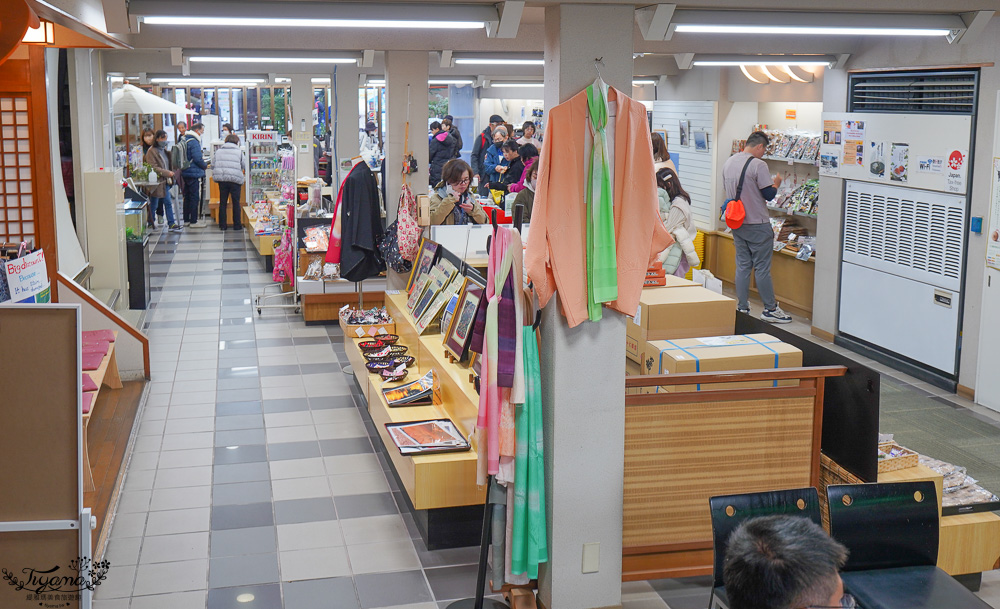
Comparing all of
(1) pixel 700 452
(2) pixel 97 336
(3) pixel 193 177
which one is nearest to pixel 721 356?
(1) pixel 700 452

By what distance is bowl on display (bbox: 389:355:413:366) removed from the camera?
688cm

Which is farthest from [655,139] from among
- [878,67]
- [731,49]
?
[878,67]

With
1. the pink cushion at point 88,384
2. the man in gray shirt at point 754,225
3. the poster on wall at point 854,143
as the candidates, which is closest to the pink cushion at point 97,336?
the pink cushion at point 88,384

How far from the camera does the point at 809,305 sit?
1023 cm

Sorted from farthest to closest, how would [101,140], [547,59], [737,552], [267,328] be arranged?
[101,140] → [267,328] → [547,59] → [737,552]

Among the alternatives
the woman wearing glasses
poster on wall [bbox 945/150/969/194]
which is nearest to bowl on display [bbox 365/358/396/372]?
the woman wearing glasses

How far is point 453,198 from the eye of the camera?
822 centimetres

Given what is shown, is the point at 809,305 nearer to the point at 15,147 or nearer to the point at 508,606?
the point at 508,606

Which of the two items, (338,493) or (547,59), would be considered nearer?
(547,59)

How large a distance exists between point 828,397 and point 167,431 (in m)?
4.50

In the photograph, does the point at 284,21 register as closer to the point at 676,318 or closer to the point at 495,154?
the point at 676,318

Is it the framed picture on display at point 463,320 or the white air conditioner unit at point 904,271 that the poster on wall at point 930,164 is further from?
the framed picture on display at point 463,320

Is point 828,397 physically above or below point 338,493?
above

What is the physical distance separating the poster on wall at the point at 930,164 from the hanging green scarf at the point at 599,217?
476 cm
